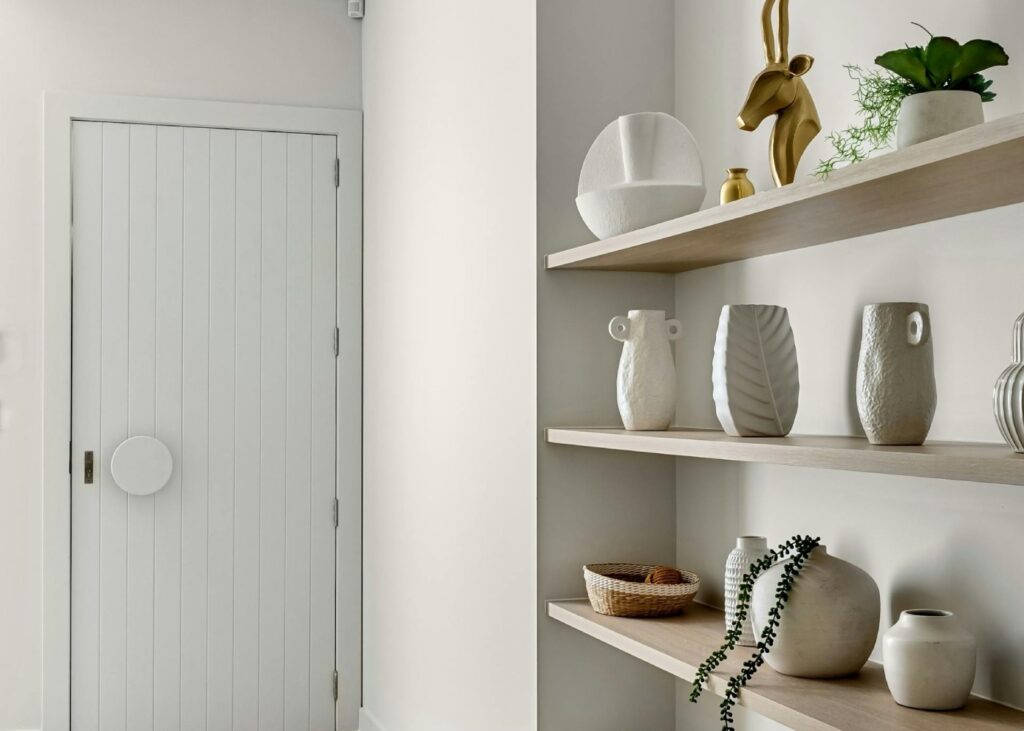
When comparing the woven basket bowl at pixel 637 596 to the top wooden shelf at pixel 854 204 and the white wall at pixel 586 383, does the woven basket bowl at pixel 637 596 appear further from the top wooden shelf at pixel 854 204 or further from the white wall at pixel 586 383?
the top wooden shelf at pixel 854 204

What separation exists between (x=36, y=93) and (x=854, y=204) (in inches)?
111

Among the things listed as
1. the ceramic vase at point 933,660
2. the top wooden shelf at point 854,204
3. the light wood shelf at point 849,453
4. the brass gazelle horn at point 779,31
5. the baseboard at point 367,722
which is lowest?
the baseboard at point 367,722

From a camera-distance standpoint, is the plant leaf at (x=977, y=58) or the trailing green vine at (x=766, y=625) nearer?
the plant leaf at (x=977, y=58)

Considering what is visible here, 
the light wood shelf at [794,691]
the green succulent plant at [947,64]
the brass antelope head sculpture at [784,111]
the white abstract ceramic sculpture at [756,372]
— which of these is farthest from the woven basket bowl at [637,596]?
the green succulent plant at [947,64]

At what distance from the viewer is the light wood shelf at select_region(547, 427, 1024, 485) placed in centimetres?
98

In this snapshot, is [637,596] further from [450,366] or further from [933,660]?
[450,366]

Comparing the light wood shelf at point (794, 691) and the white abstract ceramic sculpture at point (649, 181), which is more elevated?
Result: the white abstract ceramic sculpture at point (649, 181)

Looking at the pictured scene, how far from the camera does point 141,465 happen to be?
3258mm

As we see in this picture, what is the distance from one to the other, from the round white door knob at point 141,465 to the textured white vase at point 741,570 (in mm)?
2201

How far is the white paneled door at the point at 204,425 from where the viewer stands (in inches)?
128

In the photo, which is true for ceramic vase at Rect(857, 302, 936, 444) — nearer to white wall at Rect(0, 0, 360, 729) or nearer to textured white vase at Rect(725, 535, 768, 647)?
textured white vase at Rect(725, 535, 768, 647)

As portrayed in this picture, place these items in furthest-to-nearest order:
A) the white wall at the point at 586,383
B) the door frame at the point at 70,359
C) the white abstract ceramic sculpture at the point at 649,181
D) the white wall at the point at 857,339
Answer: the door frame at the point at 70,359 < the white wall at the point at 586,383 < the white abstract ceramic sculpture at the point at 649,181 < the white wall at the point at 857,339

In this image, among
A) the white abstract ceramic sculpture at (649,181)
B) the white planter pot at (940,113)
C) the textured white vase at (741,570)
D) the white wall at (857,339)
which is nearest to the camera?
the white planter pot at (940,113)

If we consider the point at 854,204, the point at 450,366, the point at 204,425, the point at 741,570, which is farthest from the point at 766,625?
the point at 204,425
